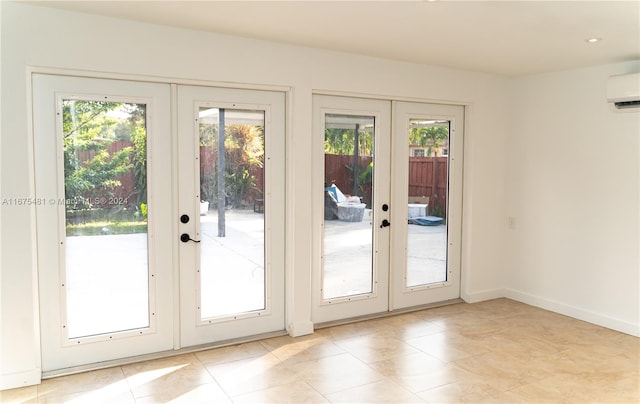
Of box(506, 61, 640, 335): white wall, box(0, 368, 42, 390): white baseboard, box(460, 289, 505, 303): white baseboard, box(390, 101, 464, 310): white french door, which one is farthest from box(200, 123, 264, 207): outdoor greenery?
box(506, 61, 640, 335): white wall

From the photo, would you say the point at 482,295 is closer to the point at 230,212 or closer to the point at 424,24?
the point at 230,212

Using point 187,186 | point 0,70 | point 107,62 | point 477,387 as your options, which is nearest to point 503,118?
point 477,387

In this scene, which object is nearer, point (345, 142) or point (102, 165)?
point (102, 165)

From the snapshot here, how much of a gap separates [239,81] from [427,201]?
233 cm

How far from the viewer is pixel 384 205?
15.9 ft

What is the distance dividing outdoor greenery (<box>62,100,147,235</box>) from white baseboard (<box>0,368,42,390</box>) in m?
0.95

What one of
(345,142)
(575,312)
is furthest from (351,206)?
(575,312)

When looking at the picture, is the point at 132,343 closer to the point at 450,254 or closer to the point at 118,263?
the point at 118,263

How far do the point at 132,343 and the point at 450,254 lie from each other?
3249mm

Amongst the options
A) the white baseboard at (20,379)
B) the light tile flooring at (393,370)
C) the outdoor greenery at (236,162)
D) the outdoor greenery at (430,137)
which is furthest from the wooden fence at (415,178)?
the white baseboard at (20,379)

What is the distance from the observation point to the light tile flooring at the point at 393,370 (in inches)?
126

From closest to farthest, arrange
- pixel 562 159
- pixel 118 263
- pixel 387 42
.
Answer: pixel 118 263, pixel 387 42, pixel 562 159

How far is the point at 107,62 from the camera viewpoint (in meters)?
3.42

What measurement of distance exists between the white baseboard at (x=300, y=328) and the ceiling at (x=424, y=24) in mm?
2349
